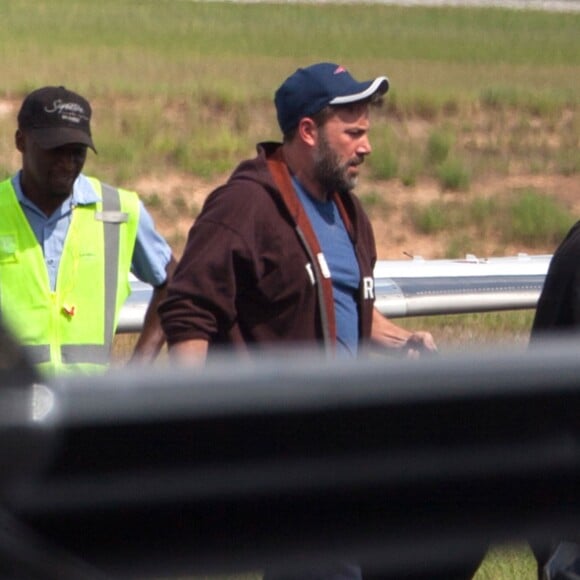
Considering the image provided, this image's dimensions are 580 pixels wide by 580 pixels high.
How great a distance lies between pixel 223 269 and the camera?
183 inches

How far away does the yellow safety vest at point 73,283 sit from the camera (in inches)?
216

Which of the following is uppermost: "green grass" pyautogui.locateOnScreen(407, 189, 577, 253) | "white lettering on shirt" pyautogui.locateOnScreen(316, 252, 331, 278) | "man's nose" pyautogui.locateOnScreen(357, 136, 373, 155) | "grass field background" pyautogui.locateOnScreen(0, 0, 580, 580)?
"grass field background" pyautogui.locateOnScreen(0, 0, 580, 580)

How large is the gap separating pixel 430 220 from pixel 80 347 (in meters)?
22.4

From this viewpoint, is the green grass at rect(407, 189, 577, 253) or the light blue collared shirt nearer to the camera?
the light blue collared shirt

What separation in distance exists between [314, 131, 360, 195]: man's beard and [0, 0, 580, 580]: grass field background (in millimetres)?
7700

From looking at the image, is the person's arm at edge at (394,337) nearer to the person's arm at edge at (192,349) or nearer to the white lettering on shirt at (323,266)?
the white lettering on shirt at (323,266)

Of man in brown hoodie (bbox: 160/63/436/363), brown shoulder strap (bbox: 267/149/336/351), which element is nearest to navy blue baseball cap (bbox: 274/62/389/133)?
man in brown hoodie (bbox: 160/63/436/363)

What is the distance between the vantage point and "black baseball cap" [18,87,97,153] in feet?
19.3

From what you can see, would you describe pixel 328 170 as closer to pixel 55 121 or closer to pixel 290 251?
pixel 290 251

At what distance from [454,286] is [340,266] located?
196 inches

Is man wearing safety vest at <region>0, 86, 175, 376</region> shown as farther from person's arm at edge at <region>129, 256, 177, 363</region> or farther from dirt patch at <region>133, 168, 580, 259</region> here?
dirt patch at <region>133, 168, 580, 259</region>

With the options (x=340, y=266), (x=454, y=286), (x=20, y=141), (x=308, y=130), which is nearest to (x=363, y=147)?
(x=308, y=130)

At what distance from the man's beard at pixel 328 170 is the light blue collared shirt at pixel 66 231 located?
3.69 feet

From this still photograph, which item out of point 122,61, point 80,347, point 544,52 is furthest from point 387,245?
point 544,52
